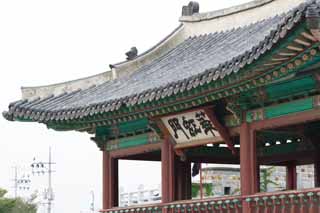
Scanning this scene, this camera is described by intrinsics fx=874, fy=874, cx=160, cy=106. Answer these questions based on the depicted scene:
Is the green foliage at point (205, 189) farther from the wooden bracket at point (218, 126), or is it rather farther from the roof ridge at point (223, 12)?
the wooden bracket at point (218, 126)

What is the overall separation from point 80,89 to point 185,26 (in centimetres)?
251

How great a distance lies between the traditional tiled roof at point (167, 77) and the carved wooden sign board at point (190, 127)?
0.66 m

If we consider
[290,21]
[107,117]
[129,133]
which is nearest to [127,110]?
[107,117]

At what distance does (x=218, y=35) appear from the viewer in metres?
16.9

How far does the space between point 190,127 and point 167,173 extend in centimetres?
109

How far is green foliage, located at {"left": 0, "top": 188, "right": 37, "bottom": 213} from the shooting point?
54.0 metres

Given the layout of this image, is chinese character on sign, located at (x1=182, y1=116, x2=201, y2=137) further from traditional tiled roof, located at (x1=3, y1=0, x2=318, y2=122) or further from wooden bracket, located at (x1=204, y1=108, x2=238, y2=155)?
traditional tiled roof, located at (x1=3, y1=0, x2=318, y2=122)

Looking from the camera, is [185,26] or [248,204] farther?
[185,26]

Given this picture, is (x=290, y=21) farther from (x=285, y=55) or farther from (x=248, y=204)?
(x=248, y=204)

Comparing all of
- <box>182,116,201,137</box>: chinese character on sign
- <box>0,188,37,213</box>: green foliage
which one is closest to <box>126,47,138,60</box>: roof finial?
<box>182,116,201,137</box>: chinese character on sign

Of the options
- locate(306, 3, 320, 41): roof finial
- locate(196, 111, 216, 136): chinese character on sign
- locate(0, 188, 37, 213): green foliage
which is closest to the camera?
locate(306, 3, 320, 41): roof finial

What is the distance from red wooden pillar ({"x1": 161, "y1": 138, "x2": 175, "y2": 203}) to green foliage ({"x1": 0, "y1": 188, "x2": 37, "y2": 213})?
131 feet

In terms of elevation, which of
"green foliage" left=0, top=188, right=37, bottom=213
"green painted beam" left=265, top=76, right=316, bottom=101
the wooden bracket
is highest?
"green painted beam" left=265, top=76, right=316, bottom=101

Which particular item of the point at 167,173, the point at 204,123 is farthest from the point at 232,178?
the point at 204,123
